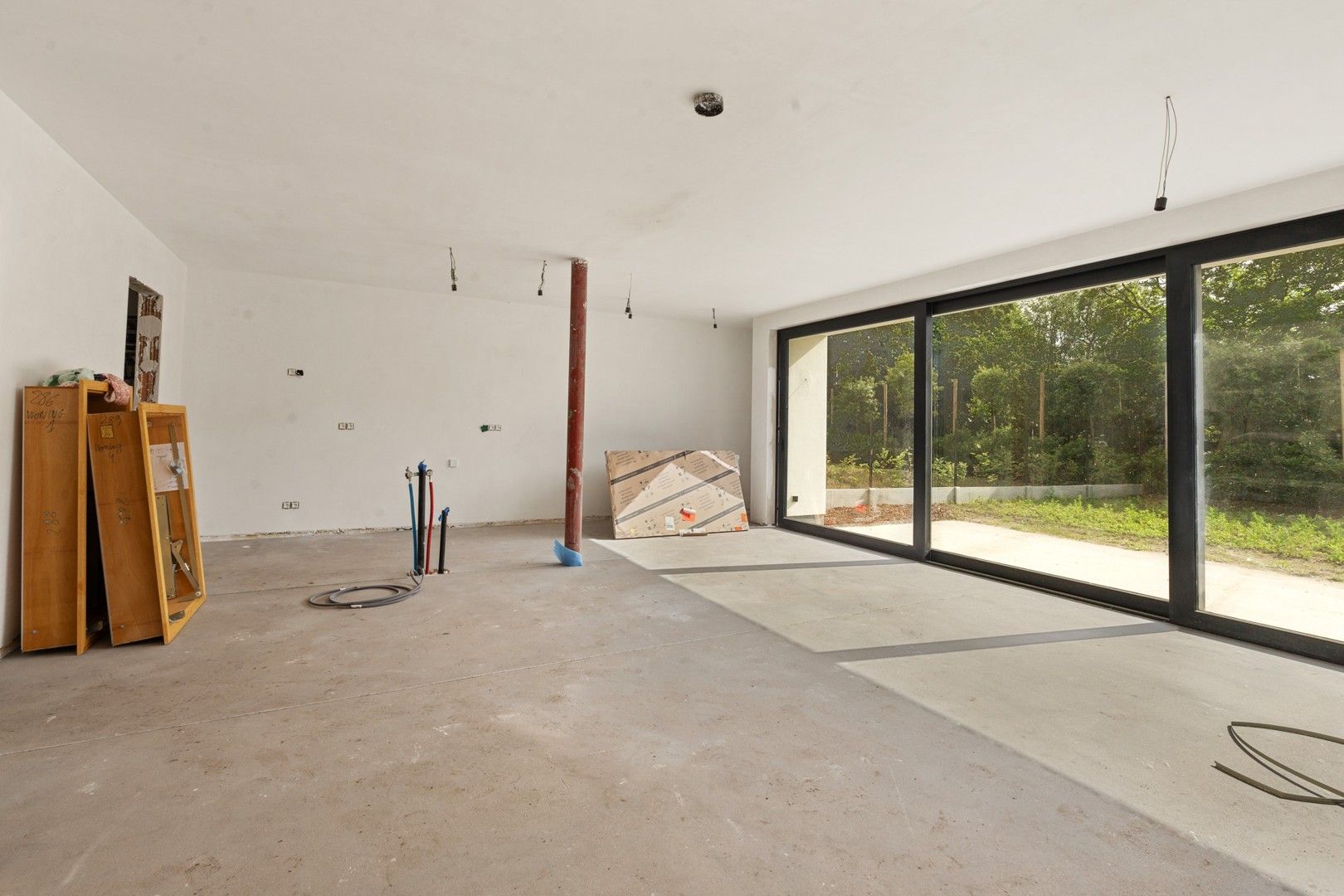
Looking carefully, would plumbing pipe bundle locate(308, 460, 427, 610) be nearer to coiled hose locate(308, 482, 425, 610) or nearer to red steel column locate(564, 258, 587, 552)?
coiled hose locate(308, 482, 425, 610)

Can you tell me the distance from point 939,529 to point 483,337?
5.44m

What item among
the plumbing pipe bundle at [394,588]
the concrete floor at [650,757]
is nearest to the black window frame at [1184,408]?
the concrete floor at [650,757]

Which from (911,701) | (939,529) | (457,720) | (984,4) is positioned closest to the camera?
(984,4)

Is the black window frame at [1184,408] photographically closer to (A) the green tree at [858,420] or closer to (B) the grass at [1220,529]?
(B) the grass at [1220,529]

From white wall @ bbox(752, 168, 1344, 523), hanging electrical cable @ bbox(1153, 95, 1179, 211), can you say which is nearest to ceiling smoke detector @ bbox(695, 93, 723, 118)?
hanging electrical cable @ bbox(1153, 95, 1179, 211)

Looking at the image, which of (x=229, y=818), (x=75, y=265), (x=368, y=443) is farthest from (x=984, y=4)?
(x=368, y=443)

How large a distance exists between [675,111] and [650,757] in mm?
2866

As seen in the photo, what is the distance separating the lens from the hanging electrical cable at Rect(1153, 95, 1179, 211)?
2787 millimetres

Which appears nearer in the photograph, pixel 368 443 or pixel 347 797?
pixel 347 797

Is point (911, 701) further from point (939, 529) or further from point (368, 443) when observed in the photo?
point (368, 443)

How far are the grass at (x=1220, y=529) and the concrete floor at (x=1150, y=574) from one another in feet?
0.19

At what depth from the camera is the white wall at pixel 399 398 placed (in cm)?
608

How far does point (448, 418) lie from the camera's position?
23.0 feet

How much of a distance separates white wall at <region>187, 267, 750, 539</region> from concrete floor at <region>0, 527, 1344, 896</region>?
9.13 feet
